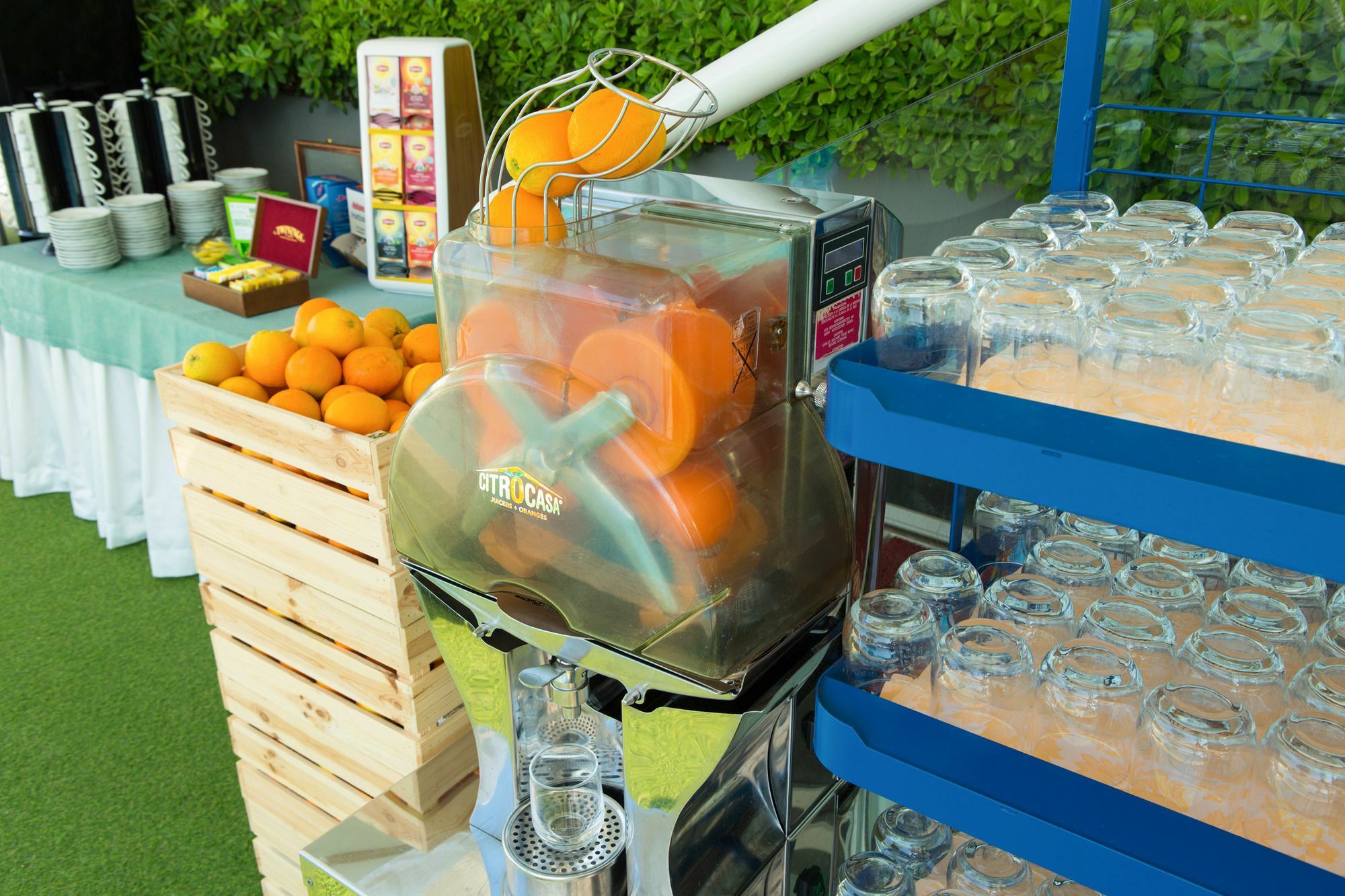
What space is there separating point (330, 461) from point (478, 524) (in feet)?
2.01

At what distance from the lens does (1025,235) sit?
2.63 ft

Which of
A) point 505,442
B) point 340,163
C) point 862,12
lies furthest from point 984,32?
point 340,163

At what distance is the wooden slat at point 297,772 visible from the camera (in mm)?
1621

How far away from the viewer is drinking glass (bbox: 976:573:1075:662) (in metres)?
0.71

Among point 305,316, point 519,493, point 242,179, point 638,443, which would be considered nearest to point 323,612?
point 305,316

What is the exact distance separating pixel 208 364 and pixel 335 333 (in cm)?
19

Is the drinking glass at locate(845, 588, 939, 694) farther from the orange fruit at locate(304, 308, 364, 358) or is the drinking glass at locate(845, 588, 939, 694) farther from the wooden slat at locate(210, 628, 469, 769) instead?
the orange fruit at locate(304, 308, 364, 358)

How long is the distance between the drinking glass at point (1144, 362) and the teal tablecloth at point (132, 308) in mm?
2071

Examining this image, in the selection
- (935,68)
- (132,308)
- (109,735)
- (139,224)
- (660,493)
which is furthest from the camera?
(139,224)

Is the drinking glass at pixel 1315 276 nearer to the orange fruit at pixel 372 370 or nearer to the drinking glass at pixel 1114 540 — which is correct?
the drinking glass at pixel 1114 540

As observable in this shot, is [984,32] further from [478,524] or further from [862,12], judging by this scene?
[478,524]

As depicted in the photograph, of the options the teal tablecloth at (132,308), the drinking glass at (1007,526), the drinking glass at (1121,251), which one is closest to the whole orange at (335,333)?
the teal tablecloth at (132,308)

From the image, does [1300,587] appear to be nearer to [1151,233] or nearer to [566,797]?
[1151,233]

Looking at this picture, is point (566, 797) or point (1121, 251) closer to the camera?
point (1121, 251)
